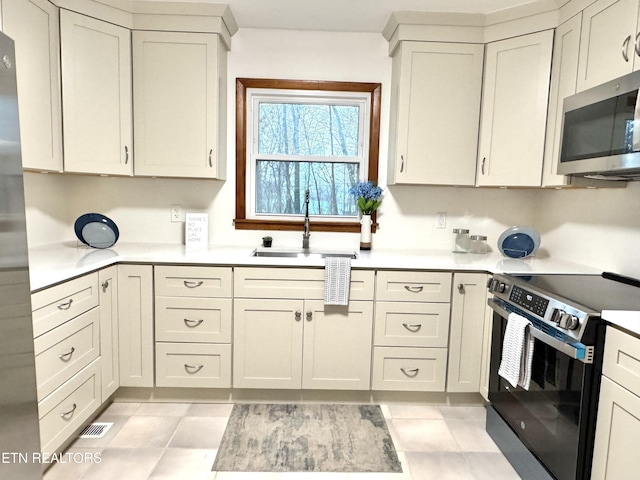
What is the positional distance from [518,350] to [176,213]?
228 cm

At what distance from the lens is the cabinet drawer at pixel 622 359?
129cm

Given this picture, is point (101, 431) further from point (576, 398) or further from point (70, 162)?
point (576, 398)

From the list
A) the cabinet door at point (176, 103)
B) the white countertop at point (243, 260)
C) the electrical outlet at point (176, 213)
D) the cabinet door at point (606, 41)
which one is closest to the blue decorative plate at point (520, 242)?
the white countertop at point (243, 260)

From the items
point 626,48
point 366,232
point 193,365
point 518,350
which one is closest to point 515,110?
point 626,48

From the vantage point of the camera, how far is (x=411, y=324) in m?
2.39

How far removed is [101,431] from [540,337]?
219 centimetres

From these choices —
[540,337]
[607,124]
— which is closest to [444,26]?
[607,124]

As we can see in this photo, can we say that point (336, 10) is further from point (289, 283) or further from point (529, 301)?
point (529, 301)

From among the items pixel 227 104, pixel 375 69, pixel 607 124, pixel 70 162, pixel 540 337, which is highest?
pixel 375 69

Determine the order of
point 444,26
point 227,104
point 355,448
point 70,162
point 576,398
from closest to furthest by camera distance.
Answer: point 576,398 → point 355,448 → point 70,162 → point 444,26 → point 227,104

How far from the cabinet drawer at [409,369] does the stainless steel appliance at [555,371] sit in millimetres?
339

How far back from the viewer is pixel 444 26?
2.49 metres

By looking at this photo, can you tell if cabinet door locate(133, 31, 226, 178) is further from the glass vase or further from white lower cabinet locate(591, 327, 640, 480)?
white lower cabinet locate(591, 327, 640, 480)

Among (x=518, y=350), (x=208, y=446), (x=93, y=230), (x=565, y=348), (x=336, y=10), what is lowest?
(x=208, y=446)
